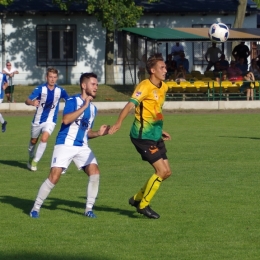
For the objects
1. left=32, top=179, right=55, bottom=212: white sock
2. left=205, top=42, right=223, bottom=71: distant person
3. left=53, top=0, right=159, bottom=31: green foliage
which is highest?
left=53, top=0, right=159, bottom=31: green foliage

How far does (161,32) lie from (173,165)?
17.5 m

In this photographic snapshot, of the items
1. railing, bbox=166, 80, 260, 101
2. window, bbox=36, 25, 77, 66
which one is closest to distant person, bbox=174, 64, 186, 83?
railing, bbox=166, 80, 260, 101

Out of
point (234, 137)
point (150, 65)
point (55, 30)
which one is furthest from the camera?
point (55, 30)

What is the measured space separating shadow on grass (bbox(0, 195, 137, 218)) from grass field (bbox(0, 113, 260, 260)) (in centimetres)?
1

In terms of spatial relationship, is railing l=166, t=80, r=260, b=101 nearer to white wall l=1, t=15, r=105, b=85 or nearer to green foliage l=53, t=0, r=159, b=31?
green foliage l=53, t=0, r=159, b=31

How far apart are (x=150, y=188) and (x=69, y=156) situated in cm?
99

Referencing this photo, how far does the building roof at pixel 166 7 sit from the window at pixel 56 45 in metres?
1.14

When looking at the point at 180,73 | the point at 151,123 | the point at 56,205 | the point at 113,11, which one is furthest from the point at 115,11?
the point at 151,123

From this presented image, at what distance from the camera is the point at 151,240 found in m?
7.99

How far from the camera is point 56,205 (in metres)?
10.2

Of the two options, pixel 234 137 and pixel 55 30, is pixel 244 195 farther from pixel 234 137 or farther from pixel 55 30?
pixel 55 30

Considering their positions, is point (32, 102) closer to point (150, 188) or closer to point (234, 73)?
point (150, 188)

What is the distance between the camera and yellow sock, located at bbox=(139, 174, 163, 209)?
895cm

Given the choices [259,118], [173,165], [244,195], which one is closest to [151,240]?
[244,195]
